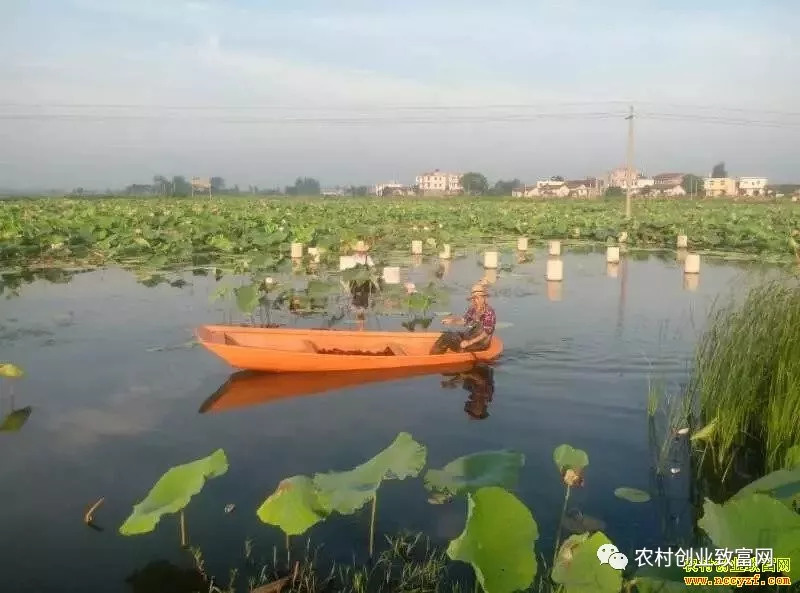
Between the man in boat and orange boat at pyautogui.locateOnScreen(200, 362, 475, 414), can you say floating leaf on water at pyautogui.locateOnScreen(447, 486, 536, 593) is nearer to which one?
orange boat at pyautogui.locateOnScreen(200, 362, 475, 414)

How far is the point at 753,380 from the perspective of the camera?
4.42 metres

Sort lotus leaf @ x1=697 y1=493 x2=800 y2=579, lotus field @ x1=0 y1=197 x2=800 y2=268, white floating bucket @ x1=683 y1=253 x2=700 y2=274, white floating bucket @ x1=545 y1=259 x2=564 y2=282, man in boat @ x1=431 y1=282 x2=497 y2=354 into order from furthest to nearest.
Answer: lotus field @ x1=0 y1=197 x2=800 y2=268, white floating bucket @ x1=683 y1=253 x2=700 y2=274, white floating bucket @ x1=545 y1=259 x2=564 y2=282, man in boat @ x1=431 y1=282 x2=497 y2=354, lotus leaf @ x1=697 y1=493 x2=800 y2=579

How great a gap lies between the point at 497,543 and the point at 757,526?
872mm

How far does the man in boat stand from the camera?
6.90m

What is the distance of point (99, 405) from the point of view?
5.91 m

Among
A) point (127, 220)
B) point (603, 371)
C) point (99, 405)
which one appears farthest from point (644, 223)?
point (99, 405)

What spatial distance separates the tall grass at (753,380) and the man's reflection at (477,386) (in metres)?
1.75

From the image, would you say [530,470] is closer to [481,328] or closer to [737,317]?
[737,317]

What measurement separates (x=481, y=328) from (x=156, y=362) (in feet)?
10.5

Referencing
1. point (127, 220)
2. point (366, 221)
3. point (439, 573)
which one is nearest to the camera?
point (439, 573)

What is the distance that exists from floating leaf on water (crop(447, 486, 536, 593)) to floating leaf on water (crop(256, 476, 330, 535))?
73cm

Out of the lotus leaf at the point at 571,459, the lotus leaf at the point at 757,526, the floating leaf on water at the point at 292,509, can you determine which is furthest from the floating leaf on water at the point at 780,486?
the floating leaf on water at the point at 292,509

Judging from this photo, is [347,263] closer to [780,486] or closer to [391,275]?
[391,275]

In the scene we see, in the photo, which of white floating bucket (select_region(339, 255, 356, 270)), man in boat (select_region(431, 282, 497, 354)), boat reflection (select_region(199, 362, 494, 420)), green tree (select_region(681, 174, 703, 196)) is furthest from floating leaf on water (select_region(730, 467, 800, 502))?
green tree (select_region(681, 174, 703, 196))
